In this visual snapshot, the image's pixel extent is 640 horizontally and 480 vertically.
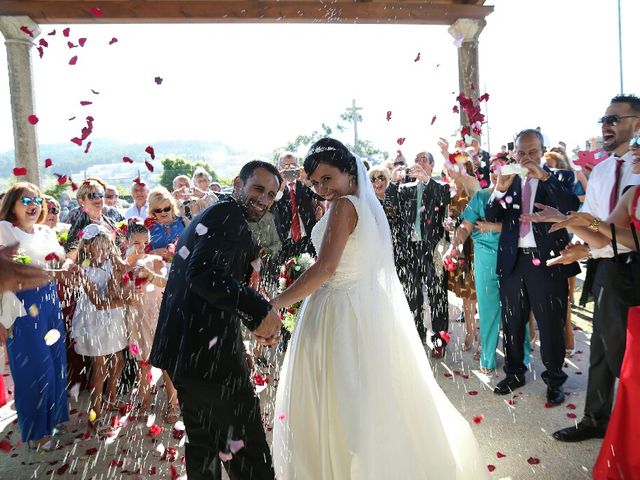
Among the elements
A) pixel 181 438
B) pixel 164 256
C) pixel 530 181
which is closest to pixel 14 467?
pixel 181 438

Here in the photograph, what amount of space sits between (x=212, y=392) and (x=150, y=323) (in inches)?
99.0

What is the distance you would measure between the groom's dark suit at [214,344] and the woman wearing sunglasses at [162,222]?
9.19 feet

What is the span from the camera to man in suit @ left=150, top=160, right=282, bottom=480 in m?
2.55

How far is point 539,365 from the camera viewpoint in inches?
220

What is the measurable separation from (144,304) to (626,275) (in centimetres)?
397

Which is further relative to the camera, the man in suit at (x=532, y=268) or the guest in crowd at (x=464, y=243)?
the guest in crowd at (x=464, y=243)

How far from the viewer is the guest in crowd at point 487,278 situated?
5.31 meters

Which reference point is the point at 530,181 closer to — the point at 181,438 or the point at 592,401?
the point at 592,401

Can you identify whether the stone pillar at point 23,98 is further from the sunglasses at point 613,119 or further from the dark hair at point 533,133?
the sunglasses at point 613,119

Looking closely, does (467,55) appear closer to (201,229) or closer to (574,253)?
(574,253)

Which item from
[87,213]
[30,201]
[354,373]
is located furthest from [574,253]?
[87,213]

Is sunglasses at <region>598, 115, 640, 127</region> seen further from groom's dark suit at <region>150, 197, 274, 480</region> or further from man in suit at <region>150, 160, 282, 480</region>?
groom's dark suit at <region>150, 197, 274, 480</region>

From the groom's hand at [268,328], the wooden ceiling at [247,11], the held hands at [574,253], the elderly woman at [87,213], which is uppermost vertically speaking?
the wooden ceiling at [247,11]

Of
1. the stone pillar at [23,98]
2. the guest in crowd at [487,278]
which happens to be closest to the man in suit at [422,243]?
the guest in crowd at [487,278]
